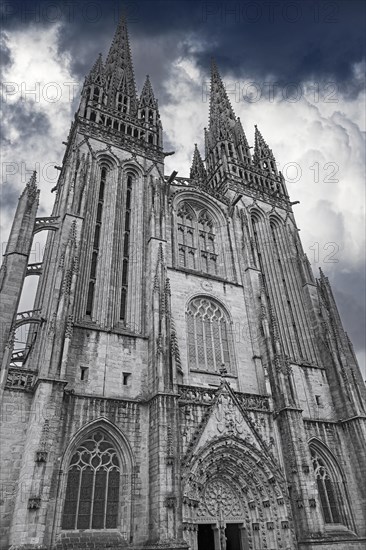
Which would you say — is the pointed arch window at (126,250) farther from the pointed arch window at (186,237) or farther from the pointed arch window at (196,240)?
the pointed arch window at (186,237)

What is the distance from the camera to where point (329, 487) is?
20406 millimetres

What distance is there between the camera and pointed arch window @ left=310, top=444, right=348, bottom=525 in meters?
19.7

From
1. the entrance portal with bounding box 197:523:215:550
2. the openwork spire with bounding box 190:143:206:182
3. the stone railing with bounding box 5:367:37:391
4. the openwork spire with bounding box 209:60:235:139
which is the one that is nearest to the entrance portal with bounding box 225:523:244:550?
the entrance portal with bounding box 197:523:215:550

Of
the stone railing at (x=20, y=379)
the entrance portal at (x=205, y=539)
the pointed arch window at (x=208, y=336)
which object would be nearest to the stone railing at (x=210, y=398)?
the pointed arch window at (x=208, y=336)

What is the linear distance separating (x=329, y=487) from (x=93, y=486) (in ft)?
40.3

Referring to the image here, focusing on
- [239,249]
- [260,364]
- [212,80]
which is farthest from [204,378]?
[212,80]

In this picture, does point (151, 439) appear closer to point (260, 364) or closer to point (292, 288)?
point (260, 364)

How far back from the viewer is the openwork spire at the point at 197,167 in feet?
127

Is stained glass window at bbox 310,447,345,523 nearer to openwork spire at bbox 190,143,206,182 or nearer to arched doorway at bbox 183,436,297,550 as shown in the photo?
arched doorway at bbox 183,436,297,550

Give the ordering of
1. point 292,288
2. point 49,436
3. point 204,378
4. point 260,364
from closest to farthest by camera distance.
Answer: point 49,436, point 204,378, point 260,364, point 292,288

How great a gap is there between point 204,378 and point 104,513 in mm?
7733

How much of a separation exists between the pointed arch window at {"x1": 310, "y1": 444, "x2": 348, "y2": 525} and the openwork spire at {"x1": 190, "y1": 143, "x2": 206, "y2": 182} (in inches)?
1005

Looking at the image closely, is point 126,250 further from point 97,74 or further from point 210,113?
point 210,113

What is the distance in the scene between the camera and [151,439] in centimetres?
1650
